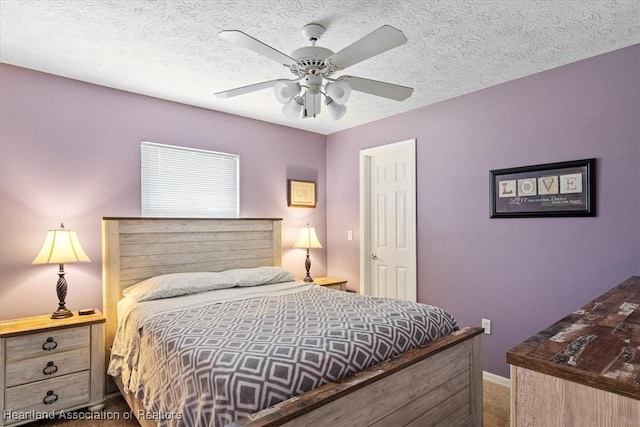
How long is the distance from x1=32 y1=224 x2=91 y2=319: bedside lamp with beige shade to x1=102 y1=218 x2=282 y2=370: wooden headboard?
274mm

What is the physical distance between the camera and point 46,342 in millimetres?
2363

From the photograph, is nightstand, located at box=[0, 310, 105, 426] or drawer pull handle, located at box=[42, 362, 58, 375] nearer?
nightstand, located at box=[0, 310, 105, 426]

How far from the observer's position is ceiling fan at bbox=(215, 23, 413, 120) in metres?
1.69

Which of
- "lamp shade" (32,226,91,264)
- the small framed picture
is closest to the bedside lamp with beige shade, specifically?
"lamp shade" (32,226,91,264)

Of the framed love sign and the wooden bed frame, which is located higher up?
the framed love sign

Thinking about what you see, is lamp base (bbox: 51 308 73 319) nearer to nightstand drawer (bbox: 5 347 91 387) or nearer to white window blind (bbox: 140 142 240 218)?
nightstand drawer (bbox: 5 347 91 387)

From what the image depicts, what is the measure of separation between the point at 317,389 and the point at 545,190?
7.60 feet

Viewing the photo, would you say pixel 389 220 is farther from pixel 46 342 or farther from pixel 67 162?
pixel 46 342

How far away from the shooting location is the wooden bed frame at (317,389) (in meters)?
1.40

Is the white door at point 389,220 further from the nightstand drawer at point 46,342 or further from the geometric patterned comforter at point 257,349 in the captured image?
the nightstand drawer at point 46,342

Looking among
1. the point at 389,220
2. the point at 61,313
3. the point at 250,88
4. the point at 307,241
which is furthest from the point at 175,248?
the point at 389,220

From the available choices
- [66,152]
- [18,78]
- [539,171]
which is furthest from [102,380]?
[539,171]

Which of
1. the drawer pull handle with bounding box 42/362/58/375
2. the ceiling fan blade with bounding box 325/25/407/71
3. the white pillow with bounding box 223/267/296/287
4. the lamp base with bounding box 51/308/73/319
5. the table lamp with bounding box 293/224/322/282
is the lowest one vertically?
the drawer pull handle with bounding box 42/362/58/375

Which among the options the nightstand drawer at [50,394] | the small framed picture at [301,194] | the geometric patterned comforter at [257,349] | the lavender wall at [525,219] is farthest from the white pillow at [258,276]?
the lavender wall at [525,219]
